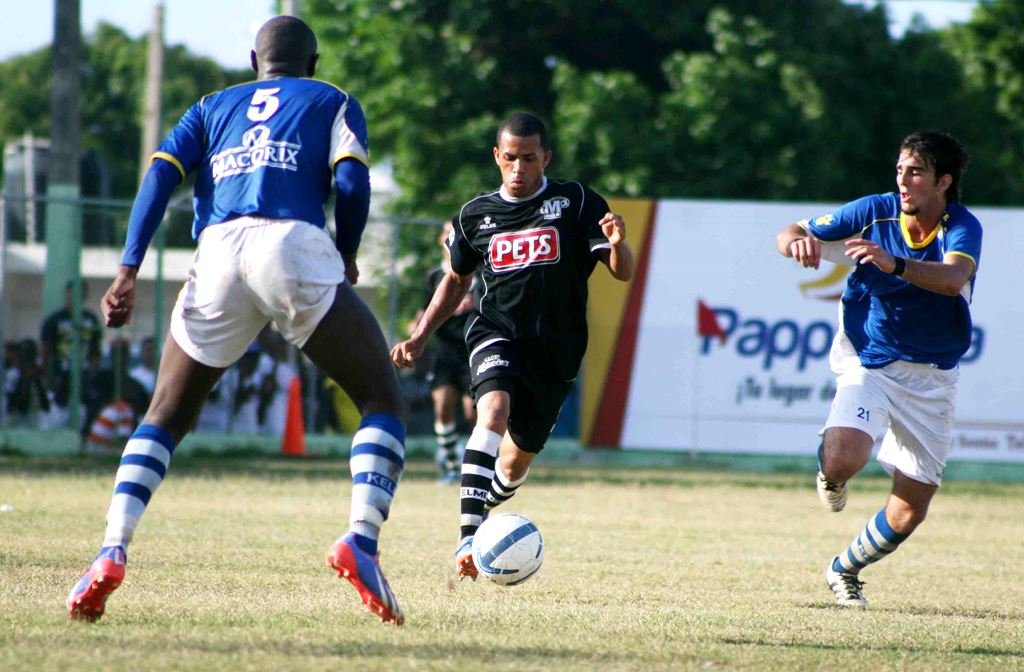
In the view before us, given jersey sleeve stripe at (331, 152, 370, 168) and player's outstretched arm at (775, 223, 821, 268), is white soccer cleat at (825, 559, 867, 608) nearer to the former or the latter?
player's outstretched arm at (775, 223, 821, 268)

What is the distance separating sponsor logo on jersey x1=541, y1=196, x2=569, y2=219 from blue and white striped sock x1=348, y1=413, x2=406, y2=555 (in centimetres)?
221

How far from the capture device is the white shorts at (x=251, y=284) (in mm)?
5590

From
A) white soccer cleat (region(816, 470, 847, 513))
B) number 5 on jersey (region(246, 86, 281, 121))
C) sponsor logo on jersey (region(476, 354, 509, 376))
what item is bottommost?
white soccer cleat (region(816, 470, 847, 513))

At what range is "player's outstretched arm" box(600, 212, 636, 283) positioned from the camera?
6.96 metres

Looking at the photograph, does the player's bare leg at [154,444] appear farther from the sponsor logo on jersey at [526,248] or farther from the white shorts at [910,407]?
the white shorts at [910,407]

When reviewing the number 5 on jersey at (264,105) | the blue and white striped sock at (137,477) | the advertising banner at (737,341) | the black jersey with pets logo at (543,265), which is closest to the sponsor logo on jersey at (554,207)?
the black jersey with pets logo at (543,265)

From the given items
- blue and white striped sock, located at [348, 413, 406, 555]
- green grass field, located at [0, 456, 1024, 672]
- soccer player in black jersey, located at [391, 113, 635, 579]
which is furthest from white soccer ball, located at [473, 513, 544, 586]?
blue and white striped sock, located at [348, 413, 406, 555]

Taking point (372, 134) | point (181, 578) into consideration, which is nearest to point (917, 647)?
point (181, 578)

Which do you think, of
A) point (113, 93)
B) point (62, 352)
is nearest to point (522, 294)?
point (62, 352)

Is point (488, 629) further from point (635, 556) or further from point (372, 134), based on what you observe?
point (372, 134)

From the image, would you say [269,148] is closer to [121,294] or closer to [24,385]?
[121,294]

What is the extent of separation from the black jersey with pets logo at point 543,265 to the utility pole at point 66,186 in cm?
1102

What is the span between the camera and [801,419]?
62.1 feet

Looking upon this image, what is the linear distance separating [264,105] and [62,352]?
500 inches
